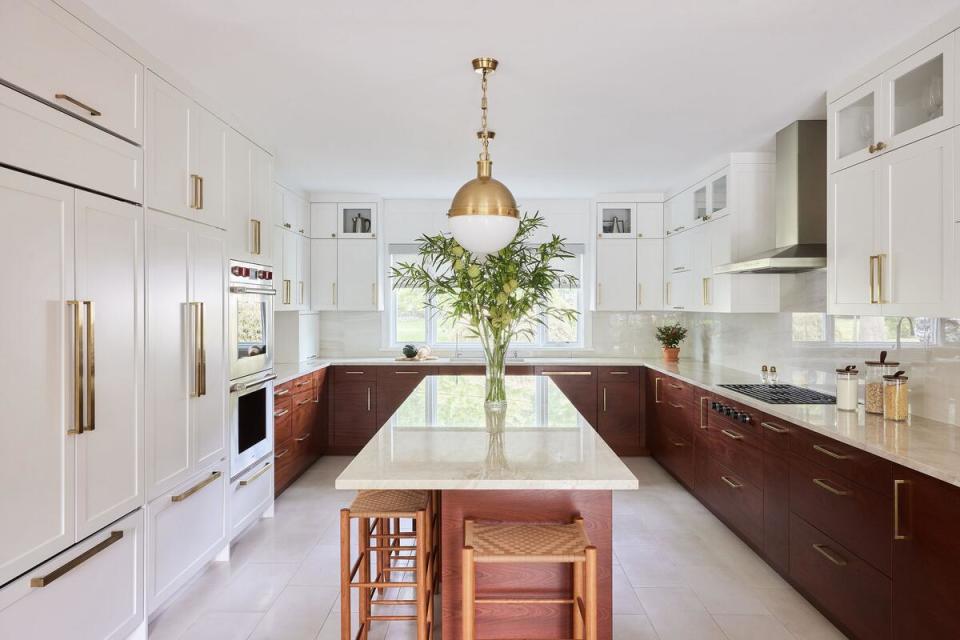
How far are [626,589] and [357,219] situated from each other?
13.7 feet

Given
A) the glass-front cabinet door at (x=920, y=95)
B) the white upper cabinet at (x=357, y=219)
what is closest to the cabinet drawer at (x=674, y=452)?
the glass-front cabinet door at (x=920, y=95)

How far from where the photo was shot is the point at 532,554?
1.70 m

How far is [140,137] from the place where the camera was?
230 cm

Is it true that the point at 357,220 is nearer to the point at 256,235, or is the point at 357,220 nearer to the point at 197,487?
the point at 256,235

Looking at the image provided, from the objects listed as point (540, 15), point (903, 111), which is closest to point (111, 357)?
point (540, 15)

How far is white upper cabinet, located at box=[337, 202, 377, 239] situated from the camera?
5.52 meters

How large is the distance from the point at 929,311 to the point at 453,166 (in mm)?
3201

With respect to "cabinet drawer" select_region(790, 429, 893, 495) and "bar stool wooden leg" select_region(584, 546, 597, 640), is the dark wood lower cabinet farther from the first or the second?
"bar stool wooden leg" select_region(584, 546, 597, 640)

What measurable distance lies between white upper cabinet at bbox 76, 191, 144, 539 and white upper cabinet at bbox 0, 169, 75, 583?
0.06 m

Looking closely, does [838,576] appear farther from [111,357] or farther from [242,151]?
[242,151]

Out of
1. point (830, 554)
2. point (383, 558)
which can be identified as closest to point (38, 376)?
point (383, 558)

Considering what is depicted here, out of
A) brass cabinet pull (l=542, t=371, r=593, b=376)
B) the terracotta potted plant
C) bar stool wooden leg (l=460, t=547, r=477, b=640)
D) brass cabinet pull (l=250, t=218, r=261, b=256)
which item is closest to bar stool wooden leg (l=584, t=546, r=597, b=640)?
bar stool wooden leg (l=460, t=547, r=477, b=640)

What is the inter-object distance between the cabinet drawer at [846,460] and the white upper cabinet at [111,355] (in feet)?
9.65

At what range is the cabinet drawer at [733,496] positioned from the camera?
3.11 metres
